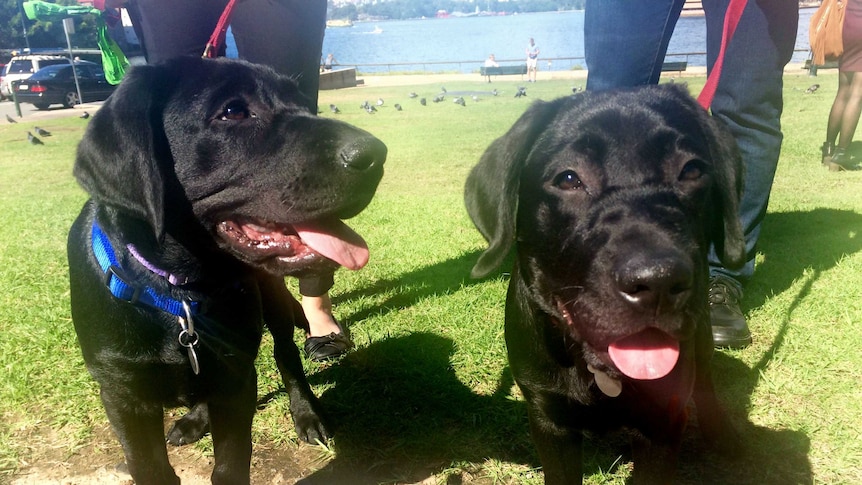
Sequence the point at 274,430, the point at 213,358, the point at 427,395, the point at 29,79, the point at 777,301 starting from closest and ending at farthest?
the point at 213,358 → the point at 274,430 → the point at 427,395 → the point at 777,301 → the point at 29,79

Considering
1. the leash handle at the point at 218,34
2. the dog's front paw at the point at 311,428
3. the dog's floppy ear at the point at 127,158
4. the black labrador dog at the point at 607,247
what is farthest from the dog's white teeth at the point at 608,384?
the leash handle at the point at 218,34

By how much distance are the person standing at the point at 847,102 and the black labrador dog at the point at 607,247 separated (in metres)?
5.81

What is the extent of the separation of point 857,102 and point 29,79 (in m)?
29.4

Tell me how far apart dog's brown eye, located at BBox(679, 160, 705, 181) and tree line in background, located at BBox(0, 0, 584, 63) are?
438 centimetres

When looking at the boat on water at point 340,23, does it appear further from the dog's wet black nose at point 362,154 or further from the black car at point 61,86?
the dog's wet black nose at point 362,154

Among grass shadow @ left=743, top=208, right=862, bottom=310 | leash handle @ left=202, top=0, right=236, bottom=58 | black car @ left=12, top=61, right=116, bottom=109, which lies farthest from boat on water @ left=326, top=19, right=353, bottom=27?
leash handle @ left=202, top=0, right=236, bottom=58

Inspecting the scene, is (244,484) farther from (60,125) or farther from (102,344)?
(60,125)

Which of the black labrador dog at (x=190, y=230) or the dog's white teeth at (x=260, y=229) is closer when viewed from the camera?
the black labrador dog at (x=190, y=230)

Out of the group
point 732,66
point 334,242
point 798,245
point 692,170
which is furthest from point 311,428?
point 798,245

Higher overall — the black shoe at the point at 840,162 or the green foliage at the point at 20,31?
the black shoe at the point at 840,162

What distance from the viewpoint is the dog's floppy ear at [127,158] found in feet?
6.07

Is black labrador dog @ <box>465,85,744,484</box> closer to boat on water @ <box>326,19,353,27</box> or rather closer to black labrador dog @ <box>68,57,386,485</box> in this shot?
black labrador dog @ <box>68,57,386,485</box>

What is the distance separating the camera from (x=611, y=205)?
186cm

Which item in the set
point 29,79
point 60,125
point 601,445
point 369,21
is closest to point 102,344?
point 601,445
